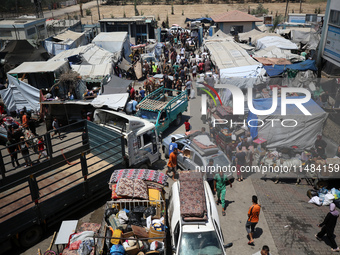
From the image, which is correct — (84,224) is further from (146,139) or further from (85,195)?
(146,139)

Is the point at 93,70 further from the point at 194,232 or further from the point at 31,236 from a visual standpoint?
the point at 194,232

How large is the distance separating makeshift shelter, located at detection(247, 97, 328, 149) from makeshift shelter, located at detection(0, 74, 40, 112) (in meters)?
12.0

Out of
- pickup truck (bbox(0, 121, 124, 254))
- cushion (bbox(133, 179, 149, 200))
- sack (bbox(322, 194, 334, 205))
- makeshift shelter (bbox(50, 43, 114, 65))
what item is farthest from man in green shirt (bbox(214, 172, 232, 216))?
makeshift shelter (bbox(50, 43, 114, 65))

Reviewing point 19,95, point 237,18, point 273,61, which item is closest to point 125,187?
point 19,95

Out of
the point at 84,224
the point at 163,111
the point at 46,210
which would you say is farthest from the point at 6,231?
the point at 163,111

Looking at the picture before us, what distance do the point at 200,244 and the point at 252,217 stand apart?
2.04 meters

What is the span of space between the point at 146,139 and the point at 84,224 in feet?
13.1

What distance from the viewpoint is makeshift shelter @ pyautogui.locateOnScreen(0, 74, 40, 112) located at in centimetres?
1669

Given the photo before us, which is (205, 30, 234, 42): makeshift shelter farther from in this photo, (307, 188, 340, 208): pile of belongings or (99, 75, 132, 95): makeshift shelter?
(307, 188, 340, 208): pile of belongings

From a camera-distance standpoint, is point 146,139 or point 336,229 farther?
point 146,139

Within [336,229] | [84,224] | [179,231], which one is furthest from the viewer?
[336,229]

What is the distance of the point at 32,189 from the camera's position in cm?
801

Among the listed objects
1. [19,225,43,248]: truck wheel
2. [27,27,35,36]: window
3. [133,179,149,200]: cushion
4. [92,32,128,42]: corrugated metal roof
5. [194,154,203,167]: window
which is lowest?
[19,225,43,248]: truck wheel

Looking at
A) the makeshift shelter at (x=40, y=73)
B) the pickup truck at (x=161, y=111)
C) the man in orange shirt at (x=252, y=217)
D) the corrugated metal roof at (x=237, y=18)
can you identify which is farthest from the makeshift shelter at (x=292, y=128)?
the corrugated metal roof at (x=237, y=18)
